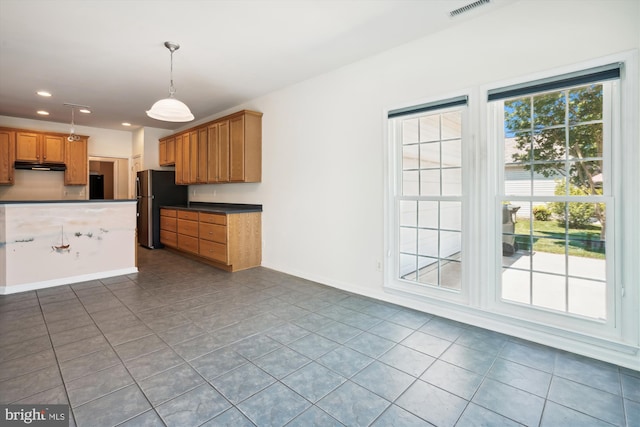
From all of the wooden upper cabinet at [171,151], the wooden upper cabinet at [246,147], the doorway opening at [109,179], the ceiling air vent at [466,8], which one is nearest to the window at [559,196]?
the ceiling air vent at [466,8]

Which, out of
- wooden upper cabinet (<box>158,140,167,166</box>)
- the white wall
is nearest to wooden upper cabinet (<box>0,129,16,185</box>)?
wooden upper cabinet (<box>158,140,167,166</box>)

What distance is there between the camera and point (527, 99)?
255cm

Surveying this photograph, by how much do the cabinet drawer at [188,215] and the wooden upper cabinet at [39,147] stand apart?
293 centimetres

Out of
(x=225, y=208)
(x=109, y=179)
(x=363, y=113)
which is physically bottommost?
(x=225, y=208)

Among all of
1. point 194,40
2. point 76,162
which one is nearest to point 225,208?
point 194,40

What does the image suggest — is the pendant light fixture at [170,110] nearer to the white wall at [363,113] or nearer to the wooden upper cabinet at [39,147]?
the white wall at [363,113]

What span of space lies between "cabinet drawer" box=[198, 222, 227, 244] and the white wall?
661 millimetres

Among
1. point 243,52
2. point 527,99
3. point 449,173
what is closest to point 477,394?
point 449,173

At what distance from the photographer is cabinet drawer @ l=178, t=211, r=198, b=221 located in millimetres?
5348

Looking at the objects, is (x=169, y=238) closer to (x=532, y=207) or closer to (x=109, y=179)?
(x=109, y=179)

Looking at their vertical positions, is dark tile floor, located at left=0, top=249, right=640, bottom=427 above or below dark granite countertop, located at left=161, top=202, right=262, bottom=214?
below

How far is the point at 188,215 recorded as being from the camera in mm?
5562

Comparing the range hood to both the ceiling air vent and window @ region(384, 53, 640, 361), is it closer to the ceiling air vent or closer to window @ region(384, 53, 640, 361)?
window @ region(384, 53, 640, 361)

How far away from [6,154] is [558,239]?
8.55m
